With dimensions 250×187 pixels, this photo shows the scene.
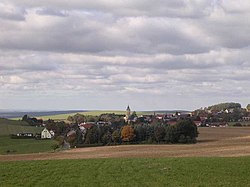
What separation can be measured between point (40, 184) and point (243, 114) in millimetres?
145061

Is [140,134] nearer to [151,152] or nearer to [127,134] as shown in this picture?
[127,134]

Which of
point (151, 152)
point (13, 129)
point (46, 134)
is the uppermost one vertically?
point (13, 129)

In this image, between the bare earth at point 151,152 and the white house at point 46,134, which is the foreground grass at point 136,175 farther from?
the white house at point 46,134

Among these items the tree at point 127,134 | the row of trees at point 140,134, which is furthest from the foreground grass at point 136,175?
the tree at point 127,134

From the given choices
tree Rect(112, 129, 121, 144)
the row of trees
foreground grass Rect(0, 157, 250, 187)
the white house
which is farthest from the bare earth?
the white house

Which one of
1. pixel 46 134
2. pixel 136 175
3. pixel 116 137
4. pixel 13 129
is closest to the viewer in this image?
pixel 136 175

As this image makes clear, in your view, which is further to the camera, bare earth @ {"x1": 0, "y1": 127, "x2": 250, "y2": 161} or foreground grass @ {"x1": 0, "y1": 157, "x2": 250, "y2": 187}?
bare earth @ {"x1": 0, "y1": 127, "x2": 250, "y2": 161}

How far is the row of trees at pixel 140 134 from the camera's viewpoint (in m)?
85.6

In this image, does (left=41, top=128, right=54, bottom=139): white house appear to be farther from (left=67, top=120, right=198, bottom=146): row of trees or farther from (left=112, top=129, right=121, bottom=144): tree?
(left=112, top=129, right=121, bottom=144): tree

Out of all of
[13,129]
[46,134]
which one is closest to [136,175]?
[46,134]

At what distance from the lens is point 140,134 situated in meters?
91.7

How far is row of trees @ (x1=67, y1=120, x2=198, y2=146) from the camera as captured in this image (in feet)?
281

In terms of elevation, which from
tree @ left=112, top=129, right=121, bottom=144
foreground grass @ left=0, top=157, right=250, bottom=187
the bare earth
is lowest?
the bare earth

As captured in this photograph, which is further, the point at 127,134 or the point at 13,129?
the point at 13,129
